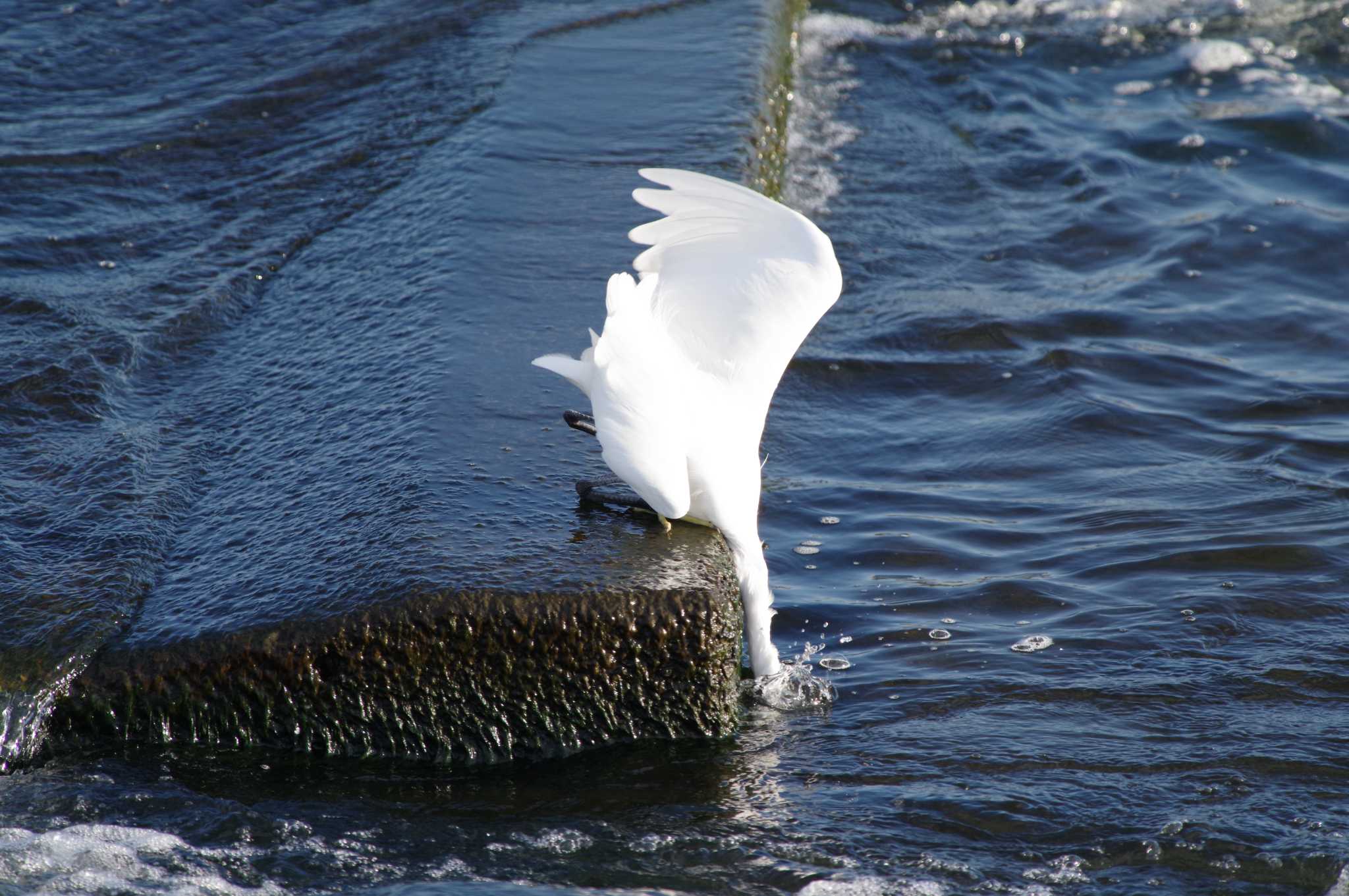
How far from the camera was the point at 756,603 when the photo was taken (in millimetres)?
3910

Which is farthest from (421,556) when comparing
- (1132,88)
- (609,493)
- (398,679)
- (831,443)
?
(1132,88)

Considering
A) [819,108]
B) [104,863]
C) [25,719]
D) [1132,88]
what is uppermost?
[1132,88]

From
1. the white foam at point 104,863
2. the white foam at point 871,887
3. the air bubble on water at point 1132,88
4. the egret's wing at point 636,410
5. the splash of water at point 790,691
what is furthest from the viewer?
the air bubble on water at point 1132,88

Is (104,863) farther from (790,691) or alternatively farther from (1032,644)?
(1032,644)

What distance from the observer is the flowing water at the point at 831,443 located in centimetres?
321

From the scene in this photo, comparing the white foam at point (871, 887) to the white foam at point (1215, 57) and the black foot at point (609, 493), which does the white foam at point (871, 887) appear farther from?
the white foam at point (1215, 57)

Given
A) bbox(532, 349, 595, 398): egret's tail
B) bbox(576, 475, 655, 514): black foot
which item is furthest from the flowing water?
bbox(532, 349, 595, 398): egret's tail

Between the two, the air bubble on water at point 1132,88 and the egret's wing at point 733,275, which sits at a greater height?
the air bubble on water at point 1132,88

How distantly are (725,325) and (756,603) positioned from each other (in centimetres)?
88

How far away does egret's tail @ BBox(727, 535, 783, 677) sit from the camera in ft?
12.8

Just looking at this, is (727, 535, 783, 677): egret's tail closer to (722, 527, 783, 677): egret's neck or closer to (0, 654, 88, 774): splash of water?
(722, 527, 783, 677): egret's neck

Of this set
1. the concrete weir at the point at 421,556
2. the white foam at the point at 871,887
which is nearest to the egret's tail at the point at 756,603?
the concrete weir at the point at 421,556

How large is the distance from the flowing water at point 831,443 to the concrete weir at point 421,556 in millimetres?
50

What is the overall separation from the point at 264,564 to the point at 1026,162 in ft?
21.6
